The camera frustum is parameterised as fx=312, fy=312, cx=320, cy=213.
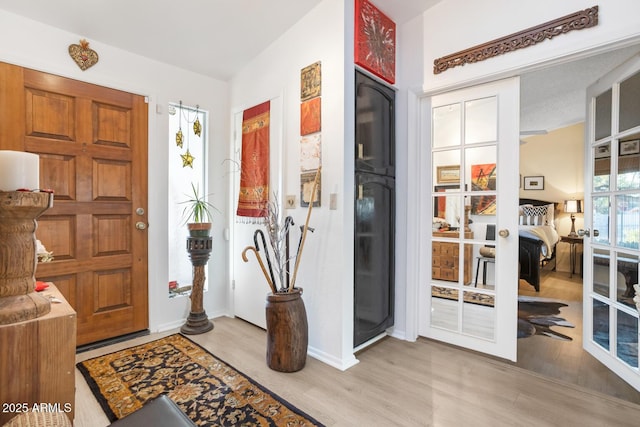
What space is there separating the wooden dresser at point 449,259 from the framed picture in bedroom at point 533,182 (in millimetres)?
4962

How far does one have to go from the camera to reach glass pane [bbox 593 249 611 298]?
2088 millimetres

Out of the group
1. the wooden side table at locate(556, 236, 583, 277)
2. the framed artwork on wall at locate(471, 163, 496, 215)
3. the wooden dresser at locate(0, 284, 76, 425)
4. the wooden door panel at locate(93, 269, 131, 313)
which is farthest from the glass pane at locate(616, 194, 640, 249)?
the wooden side table at locate(556, 236, 583, 277)

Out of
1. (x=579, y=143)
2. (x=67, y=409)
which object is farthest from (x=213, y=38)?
(x=579, y=143)

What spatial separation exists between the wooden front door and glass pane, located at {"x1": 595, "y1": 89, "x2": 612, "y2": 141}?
139 inches

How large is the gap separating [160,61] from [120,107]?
22.1 inches

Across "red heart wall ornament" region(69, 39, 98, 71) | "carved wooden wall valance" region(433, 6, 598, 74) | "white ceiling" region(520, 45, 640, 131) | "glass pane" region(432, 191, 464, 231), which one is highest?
"white ceiling" region(520, 45, 640, 131)

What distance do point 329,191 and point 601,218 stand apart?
1889 mm

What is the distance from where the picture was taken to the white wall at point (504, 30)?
1723mm

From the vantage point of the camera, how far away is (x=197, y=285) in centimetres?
281

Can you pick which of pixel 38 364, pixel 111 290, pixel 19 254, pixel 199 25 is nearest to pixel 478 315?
pixel 38 364

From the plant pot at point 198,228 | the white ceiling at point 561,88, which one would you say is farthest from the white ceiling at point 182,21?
the plant pot at point 198,228

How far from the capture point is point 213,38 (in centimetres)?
256

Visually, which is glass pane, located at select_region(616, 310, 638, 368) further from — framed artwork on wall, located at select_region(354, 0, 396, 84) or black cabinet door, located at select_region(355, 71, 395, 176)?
framed artwork on wall, located at select_region(354, 0, 396, 84)

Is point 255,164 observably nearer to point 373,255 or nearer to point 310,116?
point 310,116
